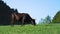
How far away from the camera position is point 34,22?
24953 millimetres

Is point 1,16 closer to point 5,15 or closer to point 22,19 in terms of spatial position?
point 5,15

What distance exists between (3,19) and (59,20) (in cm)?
2413

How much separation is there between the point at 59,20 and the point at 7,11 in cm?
2710

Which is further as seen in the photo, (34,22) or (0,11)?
(0,11)

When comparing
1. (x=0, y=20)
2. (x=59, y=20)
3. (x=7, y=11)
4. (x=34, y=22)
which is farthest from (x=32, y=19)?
(x=7, y=11)

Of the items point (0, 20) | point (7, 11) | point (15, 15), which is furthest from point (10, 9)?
point (15, 15)

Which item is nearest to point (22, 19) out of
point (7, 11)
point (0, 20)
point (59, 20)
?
point (59, 20)

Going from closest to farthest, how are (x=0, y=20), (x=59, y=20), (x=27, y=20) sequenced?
1. (x=27, y=20)
2. (x=59, y=20)
3. (x=0, y=20)

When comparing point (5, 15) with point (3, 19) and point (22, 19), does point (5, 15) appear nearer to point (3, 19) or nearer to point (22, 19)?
point (3, 19)

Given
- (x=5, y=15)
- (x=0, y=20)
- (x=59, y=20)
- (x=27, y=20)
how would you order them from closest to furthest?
(x=27, y=20), (x=59, y=20), (x=0, y=20), (x=5, y=15)

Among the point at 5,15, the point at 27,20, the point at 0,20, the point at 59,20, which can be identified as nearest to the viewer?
the point at 27,20

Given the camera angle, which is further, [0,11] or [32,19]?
[0,11]

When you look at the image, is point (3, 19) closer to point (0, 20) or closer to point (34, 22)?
point (0, 20)

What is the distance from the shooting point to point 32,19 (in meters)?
25.4
